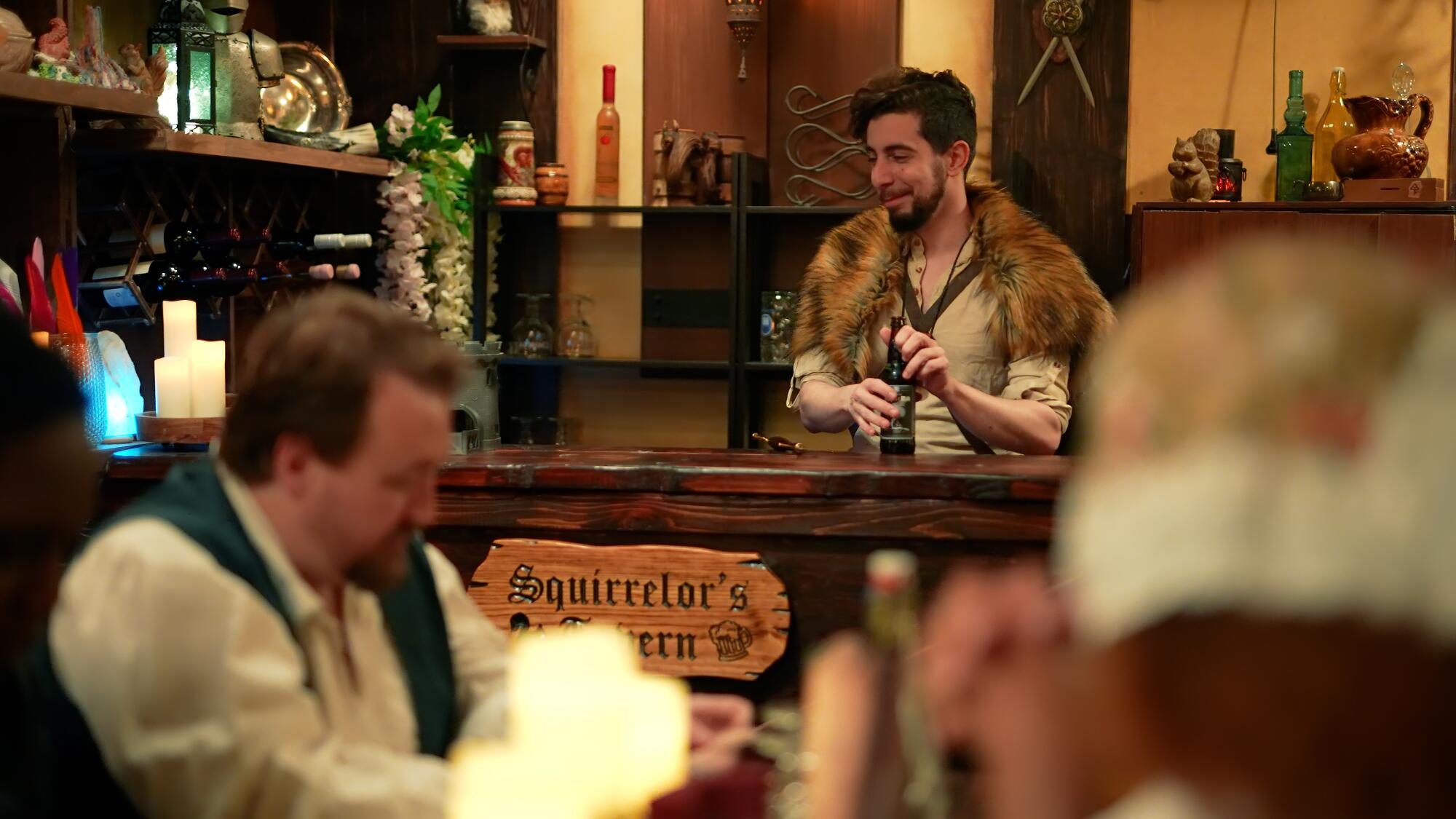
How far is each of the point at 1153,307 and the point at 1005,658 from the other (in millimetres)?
210

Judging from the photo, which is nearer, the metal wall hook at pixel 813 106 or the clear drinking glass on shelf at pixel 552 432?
the metal wall hook at pixel 813 106

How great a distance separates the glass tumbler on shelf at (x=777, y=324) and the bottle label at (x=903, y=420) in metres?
1.75

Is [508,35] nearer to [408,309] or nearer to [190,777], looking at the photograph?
[408,309]

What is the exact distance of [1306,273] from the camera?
1.66ft

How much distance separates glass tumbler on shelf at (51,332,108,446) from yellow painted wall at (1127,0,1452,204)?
3.35m

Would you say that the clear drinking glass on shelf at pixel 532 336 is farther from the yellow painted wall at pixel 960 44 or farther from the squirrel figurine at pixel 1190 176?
the squirrel figurine at pixel 1190 176

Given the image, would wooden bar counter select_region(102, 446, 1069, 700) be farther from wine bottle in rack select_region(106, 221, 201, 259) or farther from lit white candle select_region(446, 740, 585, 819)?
lit white candle select_region(446, 740, 585, 819)

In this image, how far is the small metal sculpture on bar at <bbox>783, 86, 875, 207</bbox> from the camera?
5406mm

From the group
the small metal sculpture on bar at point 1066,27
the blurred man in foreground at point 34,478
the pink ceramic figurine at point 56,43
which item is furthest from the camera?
the small metal sculpture on bar at point 1066,27

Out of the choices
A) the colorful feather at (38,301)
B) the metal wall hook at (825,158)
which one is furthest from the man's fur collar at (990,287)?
the colorful feather at (38,301)

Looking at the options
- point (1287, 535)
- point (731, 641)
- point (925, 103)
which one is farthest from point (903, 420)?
point (1287, 535)

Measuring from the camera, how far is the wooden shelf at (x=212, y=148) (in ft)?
12.1

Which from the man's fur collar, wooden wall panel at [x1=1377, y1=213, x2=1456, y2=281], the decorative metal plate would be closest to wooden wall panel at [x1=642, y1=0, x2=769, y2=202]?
the decorative metal plate

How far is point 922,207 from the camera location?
4.09 meters
